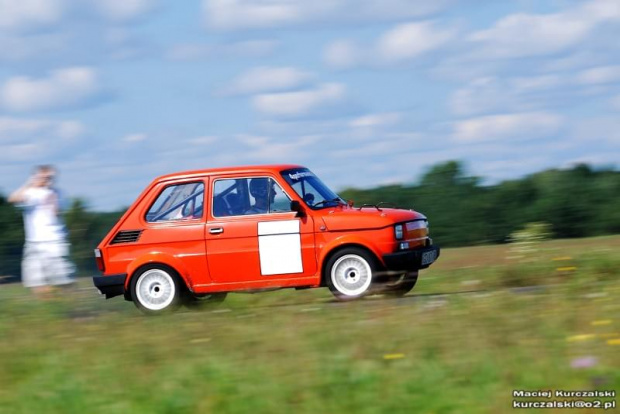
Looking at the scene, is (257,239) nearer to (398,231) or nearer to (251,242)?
(251,242)

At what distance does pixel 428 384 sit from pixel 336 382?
622 millimetres

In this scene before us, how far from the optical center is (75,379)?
26.2 feet

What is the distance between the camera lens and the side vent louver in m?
13.4

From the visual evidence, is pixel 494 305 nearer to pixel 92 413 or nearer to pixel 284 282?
pixel 92 413

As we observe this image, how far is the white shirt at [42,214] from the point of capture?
1507cm

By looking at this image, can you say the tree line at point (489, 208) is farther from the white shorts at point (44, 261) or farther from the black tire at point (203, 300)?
the black tire at point (203, 300)

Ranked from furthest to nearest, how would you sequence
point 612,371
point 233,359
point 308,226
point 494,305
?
point 308,226 → point 494,305 → point 233,359 → point 612,371

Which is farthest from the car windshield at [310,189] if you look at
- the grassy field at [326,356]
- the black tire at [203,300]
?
the grassy field at [326,356]

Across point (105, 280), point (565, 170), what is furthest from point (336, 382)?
point (565, 170)

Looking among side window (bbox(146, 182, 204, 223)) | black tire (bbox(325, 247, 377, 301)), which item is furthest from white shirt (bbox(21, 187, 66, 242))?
black tire (bbox(325, 247, 377, 301))

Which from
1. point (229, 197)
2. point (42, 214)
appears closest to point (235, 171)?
point (229, 197)

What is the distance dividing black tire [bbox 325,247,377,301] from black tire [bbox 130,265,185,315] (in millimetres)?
1850

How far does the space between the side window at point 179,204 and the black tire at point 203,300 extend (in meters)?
0.97

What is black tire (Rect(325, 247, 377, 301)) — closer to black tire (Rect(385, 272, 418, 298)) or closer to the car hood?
the car hood
